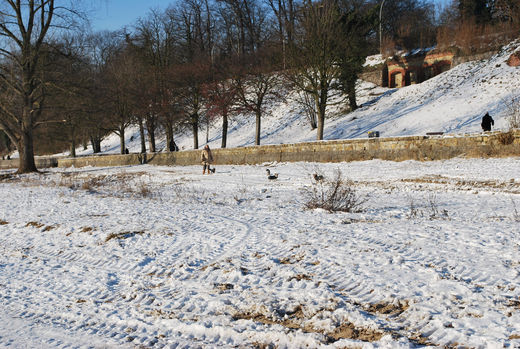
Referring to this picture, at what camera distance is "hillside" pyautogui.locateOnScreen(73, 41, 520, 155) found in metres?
23.9

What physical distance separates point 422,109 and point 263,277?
25890 mm

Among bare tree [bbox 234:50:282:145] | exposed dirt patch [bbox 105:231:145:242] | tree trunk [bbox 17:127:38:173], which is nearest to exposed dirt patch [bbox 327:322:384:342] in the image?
exposed dirt patch [bbox 105:231:145:242]

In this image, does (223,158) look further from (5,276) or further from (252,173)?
(5,276)

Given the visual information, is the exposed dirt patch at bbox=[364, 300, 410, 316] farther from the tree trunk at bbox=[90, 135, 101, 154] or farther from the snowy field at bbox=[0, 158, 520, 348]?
the tree trunk at bbox=[90, 135, 101, 154]

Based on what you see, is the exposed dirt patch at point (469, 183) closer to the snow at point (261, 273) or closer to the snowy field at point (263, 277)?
the snow at point (261, 273)

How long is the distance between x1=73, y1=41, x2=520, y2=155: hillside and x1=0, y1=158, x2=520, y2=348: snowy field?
54.1 ft

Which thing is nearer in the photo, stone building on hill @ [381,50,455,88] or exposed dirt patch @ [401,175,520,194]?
exposed dirt patch @ [401,175,520,194]

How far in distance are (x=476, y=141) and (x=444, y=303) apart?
14.7 meters

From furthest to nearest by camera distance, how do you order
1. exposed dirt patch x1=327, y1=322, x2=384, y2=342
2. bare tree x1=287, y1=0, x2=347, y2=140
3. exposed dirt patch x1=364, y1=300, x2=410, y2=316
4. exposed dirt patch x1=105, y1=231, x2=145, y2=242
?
1. bare tree x1=287, y1=0, x2=347, y2=140
2. exposed dirt patch x1=105, y1=231, x2=145, y2=242
3. exposed dirt patch x1=364, y1=300, x2=410, y2=316
4. exposed dirt patch x1=327, y1=322, x2=384, y2=342

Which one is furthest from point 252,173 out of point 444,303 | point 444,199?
point 444,303

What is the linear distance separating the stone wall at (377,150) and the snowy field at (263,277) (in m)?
7.71

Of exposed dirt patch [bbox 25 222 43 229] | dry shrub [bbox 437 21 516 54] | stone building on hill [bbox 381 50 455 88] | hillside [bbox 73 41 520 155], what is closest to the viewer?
exposed dirt patch [bbox 25 222 43 229]

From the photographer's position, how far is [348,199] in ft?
29.5

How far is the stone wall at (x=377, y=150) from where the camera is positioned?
16.0 m
